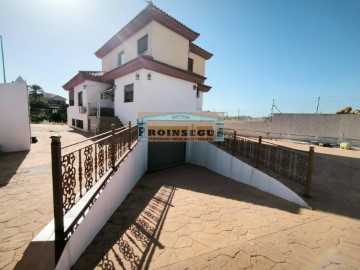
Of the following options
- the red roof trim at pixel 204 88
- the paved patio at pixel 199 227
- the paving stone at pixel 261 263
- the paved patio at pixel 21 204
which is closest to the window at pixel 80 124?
the paved patio at pixel 199 227

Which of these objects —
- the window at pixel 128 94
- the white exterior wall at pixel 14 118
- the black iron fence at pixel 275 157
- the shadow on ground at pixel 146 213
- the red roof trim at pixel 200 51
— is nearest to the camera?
the shadow on ground at pixel 146 213

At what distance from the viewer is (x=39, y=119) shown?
27.1 meters

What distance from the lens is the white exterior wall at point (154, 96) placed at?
30.8 ft

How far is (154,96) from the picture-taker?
981 cm

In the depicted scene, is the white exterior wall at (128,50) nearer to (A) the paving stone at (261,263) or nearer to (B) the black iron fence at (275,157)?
(B) the black iron fence at (275,157)

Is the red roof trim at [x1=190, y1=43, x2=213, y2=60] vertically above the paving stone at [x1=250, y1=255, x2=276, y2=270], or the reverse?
the red roof trim at [x1=190, y1=43, x2=213, y2=60]

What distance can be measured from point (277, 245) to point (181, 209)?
7.32ft

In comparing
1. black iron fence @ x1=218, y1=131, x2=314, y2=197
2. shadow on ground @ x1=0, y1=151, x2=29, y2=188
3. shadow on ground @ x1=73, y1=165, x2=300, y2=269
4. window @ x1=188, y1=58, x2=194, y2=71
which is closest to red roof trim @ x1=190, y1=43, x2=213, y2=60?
window @ x1=188, y1=58, x2=194, y2=71

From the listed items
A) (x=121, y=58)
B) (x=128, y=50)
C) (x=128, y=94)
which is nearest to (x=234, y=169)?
(x=128, y=94)

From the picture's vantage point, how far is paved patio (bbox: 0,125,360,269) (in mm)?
2707

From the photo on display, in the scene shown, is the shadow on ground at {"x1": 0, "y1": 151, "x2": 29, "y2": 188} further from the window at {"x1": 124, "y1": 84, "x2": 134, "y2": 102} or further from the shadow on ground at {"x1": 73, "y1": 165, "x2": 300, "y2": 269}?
the window at {"x1": 124, "y1": 84, "x2": 134, "y2": 102}

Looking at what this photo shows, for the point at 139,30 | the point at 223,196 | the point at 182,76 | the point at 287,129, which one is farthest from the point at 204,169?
the point at 287,129

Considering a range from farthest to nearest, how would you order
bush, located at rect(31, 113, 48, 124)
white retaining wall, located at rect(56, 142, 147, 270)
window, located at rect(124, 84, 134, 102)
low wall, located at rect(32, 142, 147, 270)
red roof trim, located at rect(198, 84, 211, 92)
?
bush, located at rect(31, 113, 48, 124), red roof trim, located at rect(198, 84, 211, 92), window, located at rect(124, 84, 134, 102), white retaining wall, located at rect(56, 142, 147, 270), low wall, located at rect(32, 142, 147, 270)

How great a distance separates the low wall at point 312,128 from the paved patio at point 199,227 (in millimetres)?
11572
